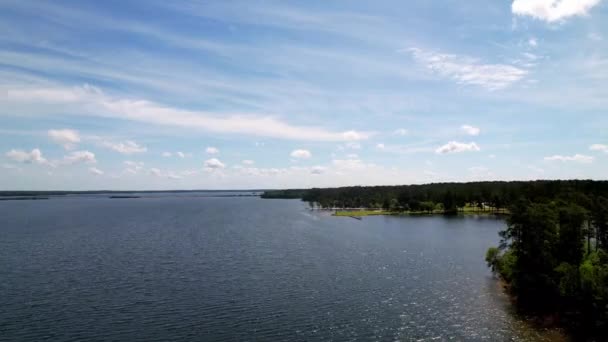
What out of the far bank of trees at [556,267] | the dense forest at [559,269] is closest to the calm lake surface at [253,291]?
the dense forest at [559,269]

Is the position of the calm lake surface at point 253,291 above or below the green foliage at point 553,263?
below

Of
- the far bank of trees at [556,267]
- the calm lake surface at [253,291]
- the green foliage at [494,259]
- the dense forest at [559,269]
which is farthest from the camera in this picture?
the green foliage at [494,259]

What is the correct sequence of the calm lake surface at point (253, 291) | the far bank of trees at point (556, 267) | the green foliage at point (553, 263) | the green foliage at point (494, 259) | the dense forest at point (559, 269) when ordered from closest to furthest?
the dense forest at point (559, 269) < the far bank of trees at point (556, 267) < the calm lake surface at point (253, 291) < the green foliage at point (553, 263) < the green foliage at point (494, 259)

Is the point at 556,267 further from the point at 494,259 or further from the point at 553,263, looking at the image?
the point at 494,259

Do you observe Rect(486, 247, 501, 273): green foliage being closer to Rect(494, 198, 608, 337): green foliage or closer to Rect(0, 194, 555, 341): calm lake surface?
Rect(0, 194, 555, 341): calm lake surface

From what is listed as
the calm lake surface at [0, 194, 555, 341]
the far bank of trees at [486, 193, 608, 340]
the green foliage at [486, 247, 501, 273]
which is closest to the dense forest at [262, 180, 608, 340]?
the far bank of trees at [486, 193, 608, 340]

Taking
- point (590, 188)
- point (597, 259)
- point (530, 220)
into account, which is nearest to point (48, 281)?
point (530, 220)

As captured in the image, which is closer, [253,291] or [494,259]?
[253,291]

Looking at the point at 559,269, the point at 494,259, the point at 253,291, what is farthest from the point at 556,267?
the point at 253,291

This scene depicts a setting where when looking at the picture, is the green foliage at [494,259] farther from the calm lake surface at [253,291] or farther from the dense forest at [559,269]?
the calm lake surface at [253,291]
